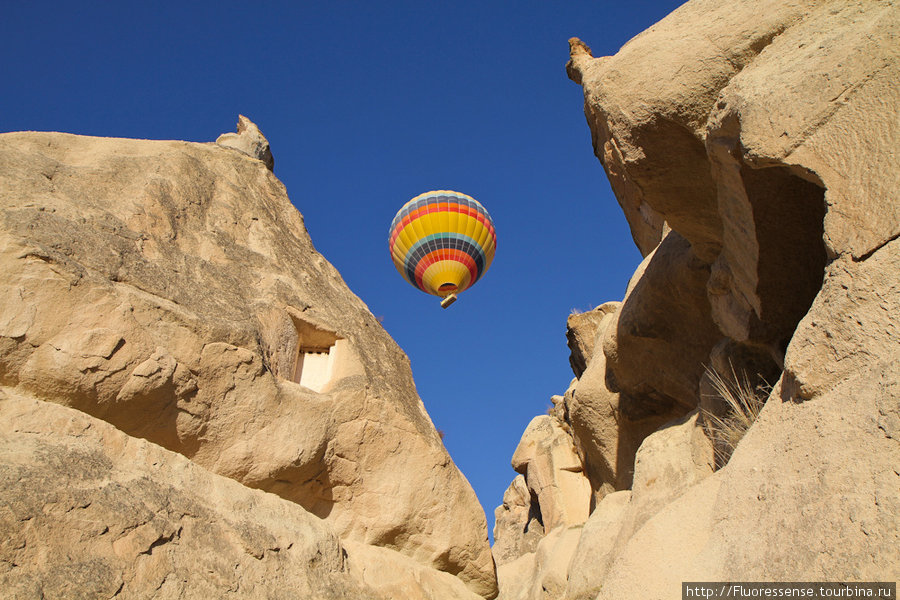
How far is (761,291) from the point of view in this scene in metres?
5.23

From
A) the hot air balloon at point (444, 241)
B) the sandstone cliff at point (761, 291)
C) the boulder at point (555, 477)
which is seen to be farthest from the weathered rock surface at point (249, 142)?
the hot air balloon at point (444, 241)

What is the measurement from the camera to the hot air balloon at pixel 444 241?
19.2 m

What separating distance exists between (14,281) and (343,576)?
2.74 metres

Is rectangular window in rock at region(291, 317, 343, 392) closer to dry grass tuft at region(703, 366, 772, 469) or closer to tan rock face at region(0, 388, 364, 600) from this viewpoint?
tan rock face at region(0, 388, 364, 600)

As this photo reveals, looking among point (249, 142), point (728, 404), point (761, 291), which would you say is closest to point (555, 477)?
point (728, 404)

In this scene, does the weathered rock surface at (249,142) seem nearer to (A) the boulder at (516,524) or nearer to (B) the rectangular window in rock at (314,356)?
(B) the rectangular window in rock at (314,356)

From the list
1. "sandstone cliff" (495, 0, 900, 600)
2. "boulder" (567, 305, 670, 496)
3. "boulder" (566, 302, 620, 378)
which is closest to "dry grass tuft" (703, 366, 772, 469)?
"sandstone cliff" (495, 0, 900, 600)

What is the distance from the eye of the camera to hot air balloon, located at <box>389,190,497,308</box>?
1923cm

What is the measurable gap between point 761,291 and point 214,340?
3.92m

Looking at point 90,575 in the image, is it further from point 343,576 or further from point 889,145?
point 889,145

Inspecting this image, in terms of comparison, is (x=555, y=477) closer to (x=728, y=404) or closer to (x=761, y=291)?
(x=728, y=404)

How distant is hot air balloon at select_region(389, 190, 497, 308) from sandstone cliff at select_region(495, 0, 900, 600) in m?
11.2

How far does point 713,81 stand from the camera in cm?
476

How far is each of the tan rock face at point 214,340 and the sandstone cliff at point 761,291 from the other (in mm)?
1886
